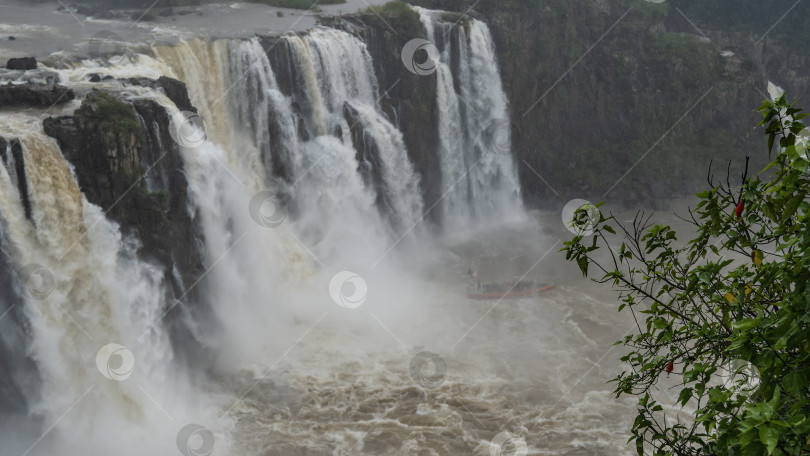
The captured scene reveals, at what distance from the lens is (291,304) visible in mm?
25297

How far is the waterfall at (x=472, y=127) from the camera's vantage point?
3403 centimetres

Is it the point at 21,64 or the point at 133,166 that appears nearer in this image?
the point at 133,166

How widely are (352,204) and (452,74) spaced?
30.4 feet

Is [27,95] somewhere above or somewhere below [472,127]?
below
